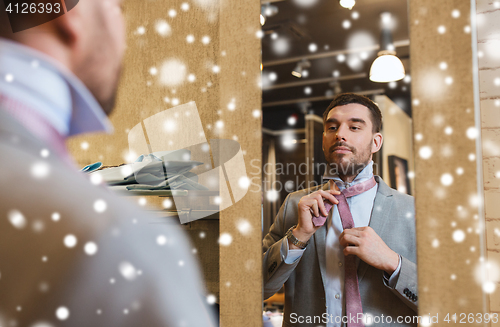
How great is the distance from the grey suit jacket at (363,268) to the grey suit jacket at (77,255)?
0.26m

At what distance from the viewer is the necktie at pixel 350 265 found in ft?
2.64

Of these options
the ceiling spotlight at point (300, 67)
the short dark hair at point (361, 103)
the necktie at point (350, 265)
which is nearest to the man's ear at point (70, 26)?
the ceiling spotlight at point (300, 67)

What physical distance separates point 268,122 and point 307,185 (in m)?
0.20

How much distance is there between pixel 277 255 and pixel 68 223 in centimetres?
55

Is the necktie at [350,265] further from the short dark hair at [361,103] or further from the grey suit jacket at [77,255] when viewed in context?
the grey suit jacket at [77,255]

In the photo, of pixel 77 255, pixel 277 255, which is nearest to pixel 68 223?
pixel 77 255

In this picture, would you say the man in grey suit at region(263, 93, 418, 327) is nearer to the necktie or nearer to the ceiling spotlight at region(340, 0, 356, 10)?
the necktie

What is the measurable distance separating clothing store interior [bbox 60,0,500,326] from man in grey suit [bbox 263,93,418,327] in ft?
0.09

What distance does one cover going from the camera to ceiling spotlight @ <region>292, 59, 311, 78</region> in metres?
0.87

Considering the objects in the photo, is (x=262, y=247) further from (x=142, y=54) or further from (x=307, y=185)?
(x=142, y=54)

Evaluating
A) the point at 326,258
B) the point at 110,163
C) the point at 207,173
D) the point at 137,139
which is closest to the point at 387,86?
the point at 326,258

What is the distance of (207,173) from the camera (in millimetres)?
1048

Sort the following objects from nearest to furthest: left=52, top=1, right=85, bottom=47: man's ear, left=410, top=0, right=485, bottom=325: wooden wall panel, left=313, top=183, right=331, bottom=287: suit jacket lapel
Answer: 1. left=410, top=0, right=485, bottom=325: wooden wall panel
2. left=313, top=183, right=331, bottom=287: suit jacket lapel
3. left=52, top=1, right=85, bottom=47: man's ear

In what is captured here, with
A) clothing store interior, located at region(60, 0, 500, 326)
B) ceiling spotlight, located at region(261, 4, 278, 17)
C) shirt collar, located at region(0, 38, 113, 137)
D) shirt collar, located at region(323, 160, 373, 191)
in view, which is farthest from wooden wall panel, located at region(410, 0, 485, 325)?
shirt collar, located at region(0, 38, 113, 137)
